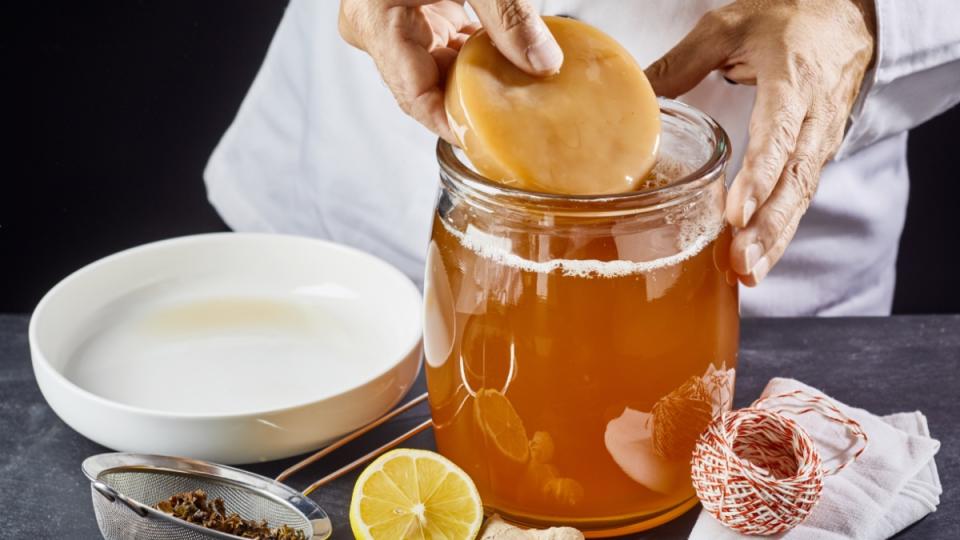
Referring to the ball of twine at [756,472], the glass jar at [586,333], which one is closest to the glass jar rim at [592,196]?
the glass jar at [586,333]

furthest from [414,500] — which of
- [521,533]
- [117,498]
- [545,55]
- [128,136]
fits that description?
[128,136]

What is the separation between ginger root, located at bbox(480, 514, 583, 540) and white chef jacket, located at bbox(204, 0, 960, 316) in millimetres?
486

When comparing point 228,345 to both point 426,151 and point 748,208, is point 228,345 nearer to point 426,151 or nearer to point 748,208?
point 426,151

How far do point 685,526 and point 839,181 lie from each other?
0.50m

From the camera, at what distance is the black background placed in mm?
1664

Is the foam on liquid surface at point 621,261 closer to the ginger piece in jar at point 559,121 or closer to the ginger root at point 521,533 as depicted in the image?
the ginger piece in jar at point 559,121

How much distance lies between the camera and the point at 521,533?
2.36ft

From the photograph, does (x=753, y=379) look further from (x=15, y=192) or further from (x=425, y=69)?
(x=15, y=192)

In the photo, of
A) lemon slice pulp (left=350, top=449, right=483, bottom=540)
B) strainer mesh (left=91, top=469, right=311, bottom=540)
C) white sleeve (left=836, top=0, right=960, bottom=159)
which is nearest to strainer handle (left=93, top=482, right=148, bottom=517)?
strainer mesh (left=91, top=469, right=311, bottom=540)

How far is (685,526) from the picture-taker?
2.61ft

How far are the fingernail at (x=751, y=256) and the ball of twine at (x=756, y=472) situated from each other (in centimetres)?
10

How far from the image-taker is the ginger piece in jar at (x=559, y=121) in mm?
664

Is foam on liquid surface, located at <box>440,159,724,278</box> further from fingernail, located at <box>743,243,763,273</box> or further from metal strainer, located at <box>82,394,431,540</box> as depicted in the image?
metal strainer, located at <box>82,394,431,540</box>

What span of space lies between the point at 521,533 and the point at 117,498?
0.25 m
